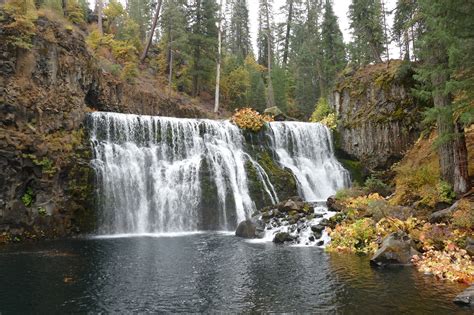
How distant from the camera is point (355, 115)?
101ft

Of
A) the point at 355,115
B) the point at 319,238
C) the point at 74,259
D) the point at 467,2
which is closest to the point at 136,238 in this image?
the point at 74,259

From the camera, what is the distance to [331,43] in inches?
1713

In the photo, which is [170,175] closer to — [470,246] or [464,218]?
[464,218]

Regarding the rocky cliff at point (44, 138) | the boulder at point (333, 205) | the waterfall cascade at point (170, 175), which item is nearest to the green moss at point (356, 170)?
the waterfall cascade at point (170, 175)

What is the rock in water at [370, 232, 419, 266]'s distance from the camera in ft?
39.1

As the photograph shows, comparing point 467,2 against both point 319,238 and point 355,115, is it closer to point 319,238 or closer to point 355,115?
point 319,238

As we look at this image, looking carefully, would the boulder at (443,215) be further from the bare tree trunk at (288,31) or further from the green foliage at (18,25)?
the bare tree trunk at (288,31)

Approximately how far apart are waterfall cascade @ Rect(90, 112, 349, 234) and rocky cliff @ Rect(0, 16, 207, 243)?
1116 millimetres

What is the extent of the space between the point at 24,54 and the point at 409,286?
66.4ft

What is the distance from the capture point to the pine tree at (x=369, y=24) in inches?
1468

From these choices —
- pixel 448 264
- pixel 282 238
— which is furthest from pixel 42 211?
pixel 448 264

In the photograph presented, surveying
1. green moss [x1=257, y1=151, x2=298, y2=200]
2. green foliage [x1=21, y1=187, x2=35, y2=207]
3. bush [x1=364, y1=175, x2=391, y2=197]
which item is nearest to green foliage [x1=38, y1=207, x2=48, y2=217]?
green foliage [x1=21, y1=187, x2=35, y2=207]

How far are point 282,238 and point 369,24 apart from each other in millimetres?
27183

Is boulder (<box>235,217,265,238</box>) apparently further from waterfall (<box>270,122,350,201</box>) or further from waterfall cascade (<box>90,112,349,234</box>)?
waterfall (<box>270,122,350,201</box>)
